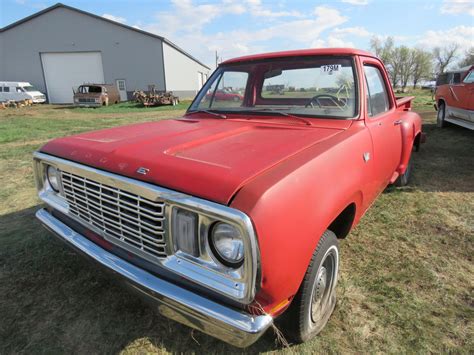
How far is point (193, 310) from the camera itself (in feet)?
5.05

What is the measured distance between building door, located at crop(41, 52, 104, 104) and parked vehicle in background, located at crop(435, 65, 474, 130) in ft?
84.6

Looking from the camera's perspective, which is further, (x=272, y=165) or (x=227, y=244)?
(x=272, y=165)

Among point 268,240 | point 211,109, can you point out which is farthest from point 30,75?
point 268,240

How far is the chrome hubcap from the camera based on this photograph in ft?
6.91

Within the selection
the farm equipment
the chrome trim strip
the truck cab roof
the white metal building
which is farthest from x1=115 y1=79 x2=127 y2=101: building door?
the chrome trim strip

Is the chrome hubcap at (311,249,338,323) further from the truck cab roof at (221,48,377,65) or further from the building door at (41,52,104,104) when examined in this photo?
the building door at (41,52,104,104)

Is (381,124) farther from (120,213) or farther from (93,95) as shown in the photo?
(93,95)

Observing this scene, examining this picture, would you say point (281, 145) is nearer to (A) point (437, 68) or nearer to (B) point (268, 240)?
(B) point (268, 240)

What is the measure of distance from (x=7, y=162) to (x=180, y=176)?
610cm

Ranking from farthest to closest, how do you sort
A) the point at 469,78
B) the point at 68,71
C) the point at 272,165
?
1. the point at 68,71
2. the point at 469,78
3. the point at 272,165

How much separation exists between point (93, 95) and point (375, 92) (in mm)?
22544

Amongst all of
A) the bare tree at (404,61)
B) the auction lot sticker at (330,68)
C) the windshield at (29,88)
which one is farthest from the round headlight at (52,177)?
the bare tree at (404,61)

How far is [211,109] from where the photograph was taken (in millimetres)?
3340

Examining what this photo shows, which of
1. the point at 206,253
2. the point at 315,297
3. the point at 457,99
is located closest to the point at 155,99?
the point at 457,99
